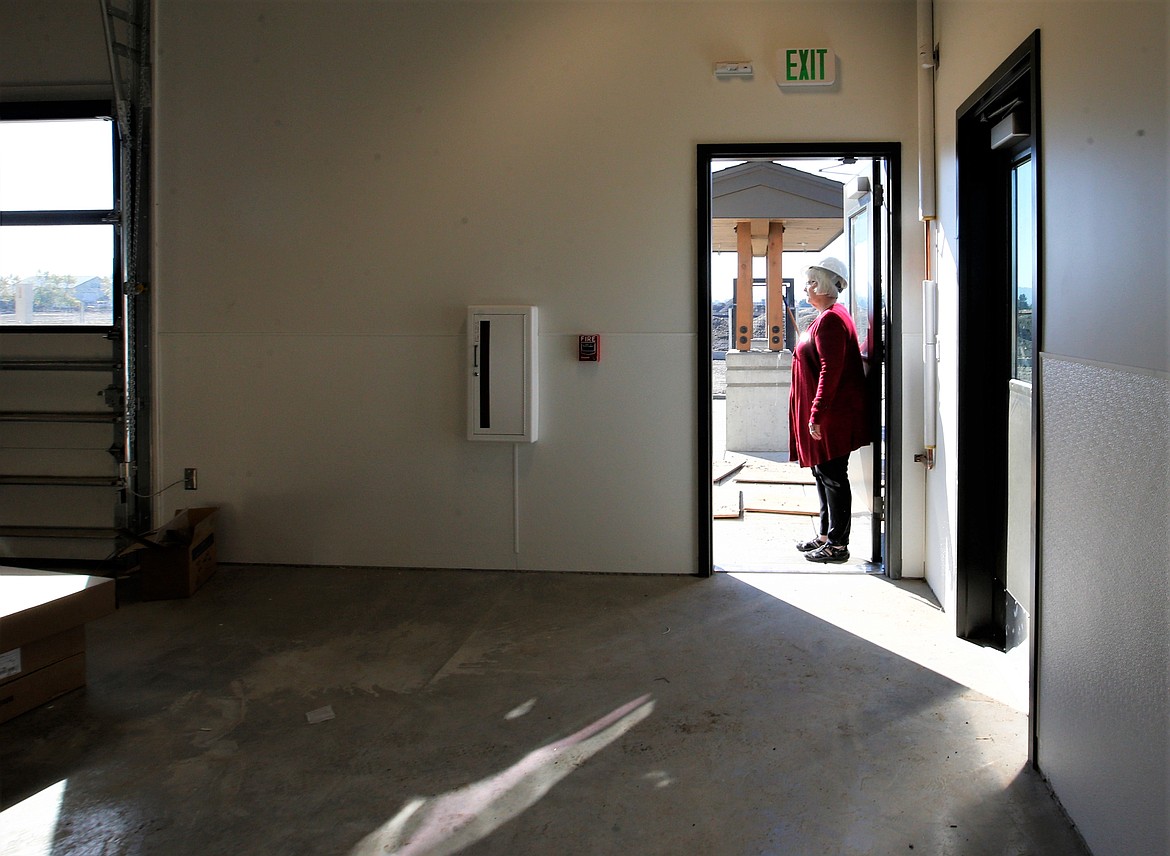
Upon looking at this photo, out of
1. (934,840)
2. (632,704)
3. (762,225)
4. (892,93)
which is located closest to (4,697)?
(632,704)

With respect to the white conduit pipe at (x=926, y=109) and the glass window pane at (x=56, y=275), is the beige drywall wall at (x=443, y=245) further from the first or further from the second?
the glass window pane at (x=56, y=275)

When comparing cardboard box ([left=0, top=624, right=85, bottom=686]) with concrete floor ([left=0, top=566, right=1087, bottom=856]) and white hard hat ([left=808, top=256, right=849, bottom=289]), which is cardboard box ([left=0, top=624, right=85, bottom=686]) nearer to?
concrete floor ([left=0, top=566, right=1087, bottom=856])

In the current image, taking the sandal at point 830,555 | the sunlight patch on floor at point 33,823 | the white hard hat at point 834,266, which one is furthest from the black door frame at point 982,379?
the sunlight patch on floor at point 33,823

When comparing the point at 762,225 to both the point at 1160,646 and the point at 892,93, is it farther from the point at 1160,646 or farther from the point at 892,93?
the point at 1160,646

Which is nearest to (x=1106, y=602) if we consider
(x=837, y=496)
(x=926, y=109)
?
(x=837, y=496)

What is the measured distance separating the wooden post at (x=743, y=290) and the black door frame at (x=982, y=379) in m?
5.73

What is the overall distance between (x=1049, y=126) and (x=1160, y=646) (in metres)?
1.51

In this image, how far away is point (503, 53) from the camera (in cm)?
444

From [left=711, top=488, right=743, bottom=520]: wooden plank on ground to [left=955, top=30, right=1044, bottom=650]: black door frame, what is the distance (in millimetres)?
2018

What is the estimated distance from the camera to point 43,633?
2951mm

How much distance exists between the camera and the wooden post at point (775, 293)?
9.36 metres

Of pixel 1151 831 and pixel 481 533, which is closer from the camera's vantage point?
pixel 1151 831

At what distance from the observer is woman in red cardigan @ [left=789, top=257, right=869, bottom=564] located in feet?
15.1

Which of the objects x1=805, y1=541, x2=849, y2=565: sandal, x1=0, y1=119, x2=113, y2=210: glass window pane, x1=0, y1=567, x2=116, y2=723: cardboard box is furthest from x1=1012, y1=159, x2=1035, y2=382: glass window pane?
x1=0, y1=119, x2=113, y2=210: glass window pane
